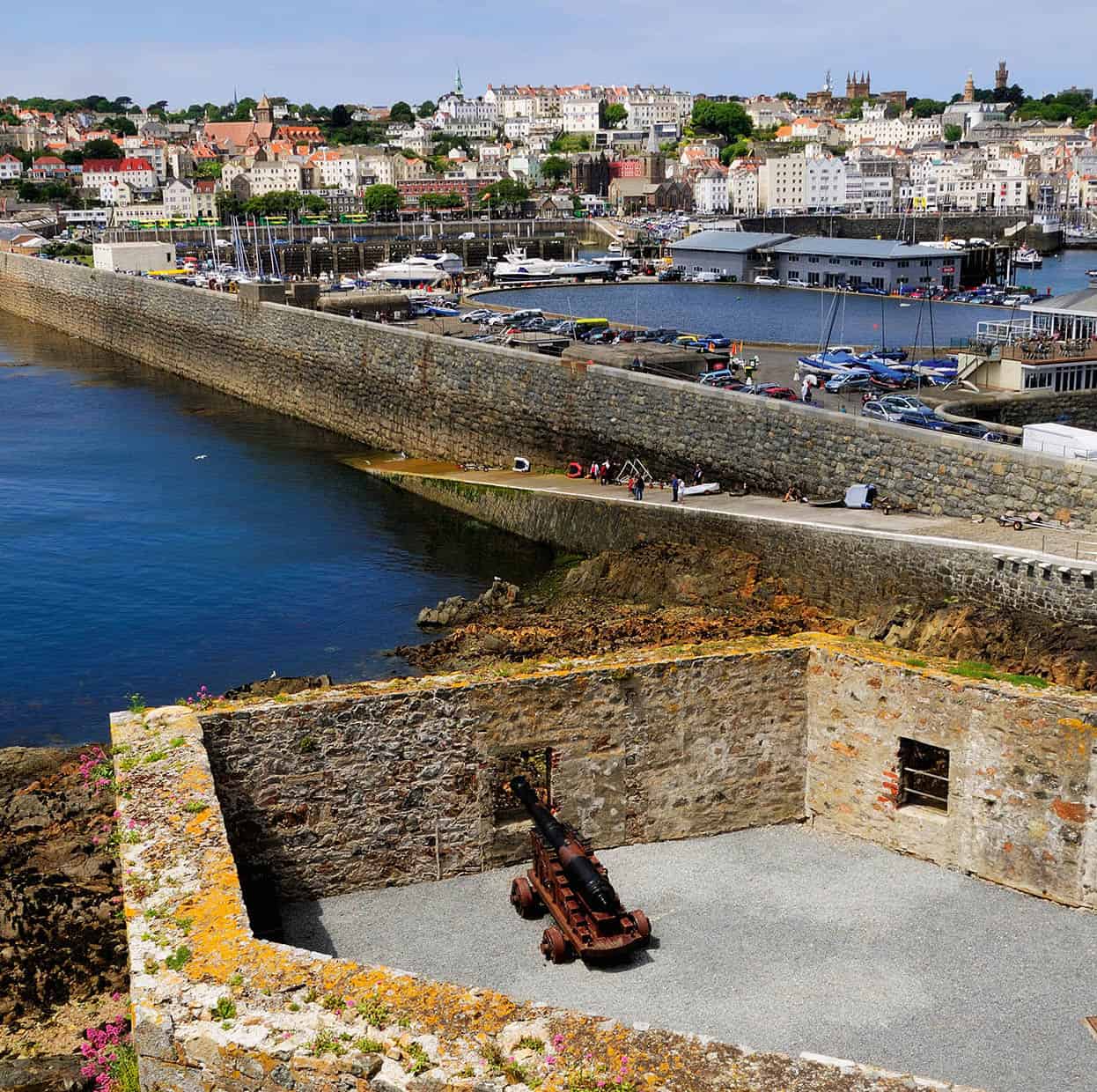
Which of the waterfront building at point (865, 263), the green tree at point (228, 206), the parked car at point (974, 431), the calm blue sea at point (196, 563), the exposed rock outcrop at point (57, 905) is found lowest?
the calm blue sea at point (196, 563)

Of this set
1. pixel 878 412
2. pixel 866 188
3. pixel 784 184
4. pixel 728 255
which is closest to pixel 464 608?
pixel 878 412

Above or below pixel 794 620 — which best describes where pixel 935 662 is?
above

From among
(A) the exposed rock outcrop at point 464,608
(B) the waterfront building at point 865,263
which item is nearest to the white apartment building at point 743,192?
(B) the waterfront building at point 865,263

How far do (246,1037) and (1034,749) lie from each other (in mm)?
7145

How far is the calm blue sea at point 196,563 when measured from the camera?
926 inches

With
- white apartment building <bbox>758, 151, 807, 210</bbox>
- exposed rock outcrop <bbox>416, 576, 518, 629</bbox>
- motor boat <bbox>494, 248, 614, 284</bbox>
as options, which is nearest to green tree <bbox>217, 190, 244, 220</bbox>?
white apartment building <bbox>758, 151, 807, 210</bbox>

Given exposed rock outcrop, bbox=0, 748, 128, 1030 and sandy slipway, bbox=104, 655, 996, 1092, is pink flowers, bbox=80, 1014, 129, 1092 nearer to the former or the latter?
exposed rock outcrop, bbox=0, 748, 128, 1030

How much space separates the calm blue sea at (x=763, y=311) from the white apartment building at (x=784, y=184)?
7600 centimetres

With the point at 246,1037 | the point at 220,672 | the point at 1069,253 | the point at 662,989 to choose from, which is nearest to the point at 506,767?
the point at 662,989

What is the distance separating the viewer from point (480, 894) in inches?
481

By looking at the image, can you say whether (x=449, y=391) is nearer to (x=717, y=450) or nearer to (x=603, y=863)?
(x=717, y=450)

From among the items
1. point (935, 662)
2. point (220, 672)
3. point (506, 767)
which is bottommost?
point (220, 672)

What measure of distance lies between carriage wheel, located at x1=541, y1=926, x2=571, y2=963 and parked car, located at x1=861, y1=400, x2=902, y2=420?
21405mm

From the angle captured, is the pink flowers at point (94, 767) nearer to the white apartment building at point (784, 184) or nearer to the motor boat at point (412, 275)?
the motor boat at point (412, 275)
